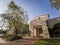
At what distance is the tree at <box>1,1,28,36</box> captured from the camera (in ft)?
78.0

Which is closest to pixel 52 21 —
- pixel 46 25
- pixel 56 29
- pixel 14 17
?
pixel 46 25

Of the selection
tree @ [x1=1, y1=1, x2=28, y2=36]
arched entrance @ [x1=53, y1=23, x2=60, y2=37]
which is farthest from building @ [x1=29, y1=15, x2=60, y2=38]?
tree @ [x1=1, y1=1, x2=28, y2=36]

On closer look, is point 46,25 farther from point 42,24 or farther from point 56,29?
point 56,29

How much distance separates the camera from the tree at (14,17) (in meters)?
23.8

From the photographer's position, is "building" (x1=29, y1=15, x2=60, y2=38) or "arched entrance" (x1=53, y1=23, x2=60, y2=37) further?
"arched entrance" (x1=53, y1=23, x2=60, y2=37)

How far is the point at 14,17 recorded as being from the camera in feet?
78.7

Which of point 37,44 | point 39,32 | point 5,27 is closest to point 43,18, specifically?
point 39,32

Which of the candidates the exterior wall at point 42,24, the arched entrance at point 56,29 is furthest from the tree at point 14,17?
the arched entrance at point 56,29

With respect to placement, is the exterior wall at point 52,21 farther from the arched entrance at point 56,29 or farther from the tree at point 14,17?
the tree at point 14,17

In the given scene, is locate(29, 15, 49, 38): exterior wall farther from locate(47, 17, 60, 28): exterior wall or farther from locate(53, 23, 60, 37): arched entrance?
locate(53, 23, 60, 37): arched entrance

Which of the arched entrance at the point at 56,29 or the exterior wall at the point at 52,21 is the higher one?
the exterior wall at the point at 52,21

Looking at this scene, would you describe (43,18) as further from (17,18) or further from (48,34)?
(17,18)

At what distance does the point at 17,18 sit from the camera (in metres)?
23.9

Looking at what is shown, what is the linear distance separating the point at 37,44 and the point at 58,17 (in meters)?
13.1
